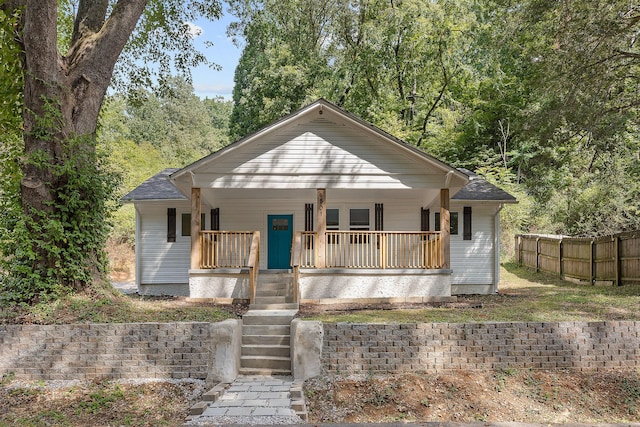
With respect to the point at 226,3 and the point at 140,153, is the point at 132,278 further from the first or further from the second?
the point at 140,153

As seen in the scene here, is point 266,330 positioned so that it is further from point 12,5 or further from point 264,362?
point 12,5

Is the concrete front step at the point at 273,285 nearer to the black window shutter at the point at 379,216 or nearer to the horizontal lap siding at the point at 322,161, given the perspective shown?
the horizontal lap siding at the point at 322,161

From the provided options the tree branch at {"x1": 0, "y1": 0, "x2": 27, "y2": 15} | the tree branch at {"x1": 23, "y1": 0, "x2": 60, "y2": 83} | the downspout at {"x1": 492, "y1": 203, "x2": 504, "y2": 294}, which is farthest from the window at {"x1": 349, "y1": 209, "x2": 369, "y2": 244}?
the tree branch at {"x1": 0, "y1": 0, "x2": 27, "y2": 15}

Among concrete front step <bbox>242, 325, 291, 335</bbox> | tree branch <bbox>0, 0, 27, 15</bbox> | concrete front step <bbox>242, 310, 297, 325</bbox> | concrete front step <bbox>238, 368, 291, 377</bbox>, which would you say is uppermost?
tree branch <bbox>0, 0, 27, 15</bbox>

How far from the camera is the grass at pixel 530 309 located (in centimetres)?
841

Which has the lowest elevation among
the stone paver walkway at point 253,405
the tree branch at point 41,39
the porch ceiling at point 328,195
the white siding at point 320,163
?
the stone paver walkway at point 253,405

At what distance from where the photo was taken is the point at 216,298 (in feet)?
37.2

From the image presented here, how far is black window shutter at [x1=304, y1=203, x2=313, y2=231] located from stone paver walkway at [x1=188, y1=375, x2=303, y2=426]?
731cm

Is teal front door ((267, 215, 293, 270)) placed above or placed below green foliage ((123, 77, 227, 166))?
below

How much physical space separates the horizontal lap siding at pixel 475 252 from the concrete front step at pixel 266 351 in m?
7.85

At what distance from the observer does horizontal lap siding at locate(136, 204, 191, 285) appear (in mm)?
13922

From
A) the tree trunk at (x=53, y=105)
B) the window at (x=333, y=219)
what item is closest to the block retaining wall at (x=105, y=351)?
the tree trunk at (x=53, y=105)

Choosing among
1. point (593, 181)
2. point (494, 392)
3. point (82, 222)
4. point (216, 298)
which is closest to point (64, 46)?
point (82, 222)

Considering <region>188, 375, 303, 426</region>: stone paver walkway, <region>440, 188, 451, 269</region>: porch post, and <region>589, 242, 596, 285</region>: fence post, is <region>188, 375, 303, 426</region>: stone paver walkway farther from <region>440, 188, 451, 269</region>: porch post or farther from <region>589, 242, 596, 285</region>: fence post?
<region>589, 242, 596, 285</region>: fence post
